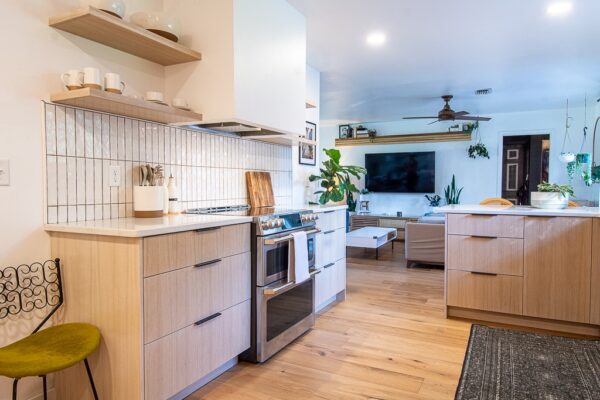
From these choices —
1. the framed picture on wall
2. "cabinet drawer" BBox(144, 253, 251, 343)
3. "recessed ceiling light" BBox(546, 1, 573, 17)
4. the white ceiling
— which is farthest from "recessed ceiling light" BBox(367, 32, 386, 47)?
"cabinet drawer" BBox(144, 253, 251, 343)

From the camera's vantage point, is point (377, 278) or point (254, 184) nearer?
point (254, 184)

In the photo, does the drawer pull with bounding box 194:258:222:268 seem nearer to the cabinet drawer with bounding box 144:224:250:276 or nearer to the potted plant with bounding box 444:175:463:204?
the cabinet drawer with bounding box 144:224:250:276

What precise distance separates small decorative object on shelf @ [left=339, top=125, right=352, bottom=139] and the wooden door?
564 centimetres

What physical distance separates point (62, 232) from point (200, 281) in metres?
0.65

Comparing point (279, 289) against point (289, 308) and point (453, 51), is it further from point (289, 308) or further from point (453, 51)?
point (453, 51)

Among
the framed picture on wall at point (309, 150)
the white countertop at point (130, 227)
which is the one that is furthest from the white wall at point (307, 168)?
the white countertop at point (130, 227)

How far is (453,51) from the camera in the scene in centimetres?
365

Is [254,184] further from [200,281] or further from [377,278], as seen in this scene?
[377,278]

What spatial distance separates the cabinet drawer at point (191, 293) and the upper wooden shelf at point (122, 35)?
1.17m

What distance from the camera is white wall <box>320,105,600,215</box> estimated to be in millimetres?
6605

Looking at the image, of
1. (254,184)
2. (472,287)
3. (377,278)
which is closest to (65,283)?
(254,184)

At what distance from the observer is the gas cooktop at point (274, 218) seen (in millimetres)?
2199

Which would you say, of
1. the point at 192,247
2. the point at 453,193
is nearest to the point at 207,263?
the point at 192,247

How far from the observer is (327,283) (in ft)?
10.3
